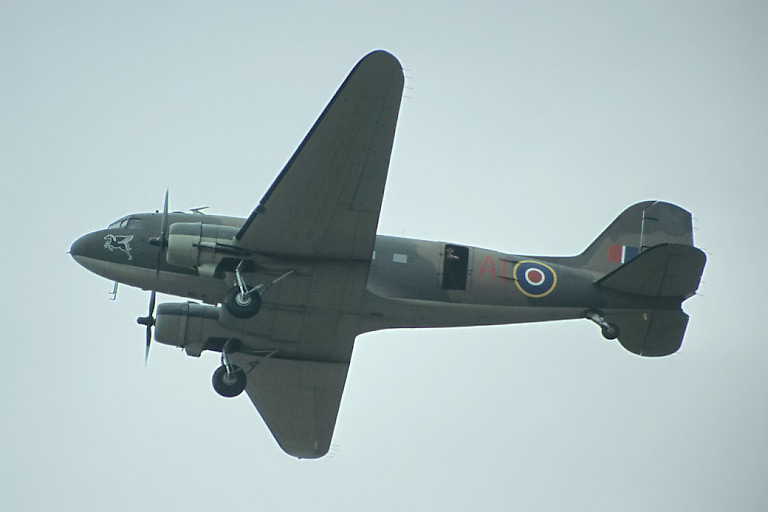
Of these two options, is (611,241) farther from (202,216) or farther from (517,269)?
(202,216)

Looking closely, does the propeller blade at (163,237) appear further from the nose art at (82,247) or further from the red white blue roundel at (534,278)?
the red white blue roundel at (534,278)

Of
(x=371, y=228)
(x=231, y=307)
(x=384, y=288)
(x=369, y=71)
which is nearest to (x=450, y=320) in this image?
(x=384, y=288)

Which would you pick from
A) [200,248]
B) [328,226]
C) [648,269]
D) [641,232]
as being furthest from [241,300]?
[641,232]

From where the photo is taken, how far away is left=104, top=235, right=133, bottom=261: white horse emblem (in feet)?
70.3

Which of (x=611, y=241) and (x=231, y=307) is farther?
(x=611, y=241)

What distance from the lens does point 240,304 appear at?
20406 mm

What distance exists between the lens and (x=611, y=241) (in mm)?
23922

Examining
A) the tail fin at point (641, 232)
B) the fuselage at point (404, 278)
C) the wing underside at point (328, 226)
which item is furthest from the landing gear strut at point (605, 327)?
the wing underside at point (328, 226)

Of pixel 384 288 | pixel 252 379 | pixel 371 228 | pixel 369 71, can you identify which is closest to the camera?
pixel 369 71

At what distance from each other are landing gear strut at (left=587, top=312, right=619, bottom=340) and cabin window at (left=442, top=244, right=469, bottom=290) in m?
3.19

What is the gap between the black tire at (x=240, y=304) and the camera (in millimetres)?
20375

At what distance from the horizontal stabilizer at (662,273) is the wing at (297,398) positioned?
6829 mm

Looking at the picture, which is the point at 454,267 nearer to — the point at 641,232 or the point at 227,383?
the point at 641,232

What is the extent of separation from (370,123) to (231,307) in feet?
16.2
